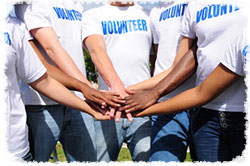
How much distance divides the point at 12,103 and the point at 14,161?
15.7 inches

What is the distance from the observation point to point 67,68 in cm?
324

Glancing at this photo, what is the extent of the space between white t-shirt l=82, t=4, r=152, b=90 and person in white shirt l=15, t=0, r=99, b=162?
0.65 feet

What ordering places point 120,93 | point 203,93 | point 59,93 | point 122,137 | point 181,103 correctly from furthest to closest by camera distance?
point 122,137, point 120,93, point 59,93, point 181,103, point 203,93

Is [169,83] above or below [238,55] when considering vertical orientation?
below

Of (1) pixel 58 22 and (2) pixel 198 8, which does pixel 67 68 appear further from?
(2) pixel 198 8

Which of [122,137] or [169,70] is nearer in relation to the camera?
[169,70]

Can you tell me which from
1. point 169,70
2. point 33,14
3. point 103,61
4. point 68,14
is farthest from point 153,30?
point 33,14

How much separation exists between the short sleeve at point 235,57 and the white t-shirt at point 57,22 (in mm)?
1653

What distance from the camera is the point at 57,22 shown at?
325 centimetres

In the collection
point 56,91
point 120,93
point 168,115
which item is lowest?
point 168,115

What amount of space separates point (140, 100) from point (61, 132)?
0.92 metres

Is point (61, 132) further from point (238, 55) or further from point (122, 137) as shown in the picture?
point (238, 55)

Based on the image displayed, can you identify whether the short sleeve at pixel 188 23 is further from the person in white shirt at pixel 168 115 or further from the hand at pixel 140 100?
Result: the hand at pixel 140 100

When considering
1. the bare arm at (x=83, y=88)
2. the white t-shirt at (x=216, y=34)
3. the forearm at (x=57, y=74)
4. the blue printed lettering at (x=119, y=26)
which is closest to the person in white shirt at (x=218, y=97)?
the white t-shirt at (x=216, y=34)
